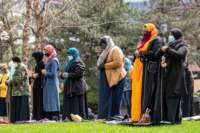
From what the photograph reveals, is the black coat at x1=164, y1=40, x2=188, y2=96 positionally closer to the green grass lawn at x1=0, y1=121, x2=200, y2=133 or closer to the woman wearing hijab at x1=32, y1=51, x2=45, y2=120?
the green grass lawn at x1=0, y1=121, x2=200, y2=133

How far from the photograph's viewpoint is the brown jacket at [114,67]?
36.4ft

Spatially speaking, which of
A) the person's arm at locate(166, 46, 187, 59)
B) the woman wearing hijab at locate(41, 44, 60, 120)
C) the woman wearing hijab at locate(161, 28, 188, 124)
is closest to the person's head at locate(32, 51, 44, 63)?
the woman wearing hijab at locate(41, 44, 60, 120)

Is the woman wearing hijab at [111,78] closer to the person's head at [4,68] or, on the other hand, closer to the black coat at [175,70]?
the black coat at [175,70]

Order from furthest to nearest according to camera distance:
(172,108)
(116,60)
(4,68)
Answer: (4,68) < (116,60) < (172,108)

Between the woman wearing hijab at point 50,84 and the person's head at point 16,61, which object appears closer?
the woman wearing hijab at point 50,84

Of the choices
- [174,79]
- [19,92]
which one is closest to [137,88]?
[174,79]

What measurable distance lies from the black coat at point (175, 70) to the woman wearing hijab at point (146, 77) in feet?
0.70

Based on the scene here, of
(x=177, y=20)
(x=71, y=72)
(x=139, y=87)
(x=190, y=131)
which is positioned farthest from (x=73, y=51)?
(x=177, y=20)

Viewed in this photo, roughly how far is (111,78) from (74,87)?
96 centimetres

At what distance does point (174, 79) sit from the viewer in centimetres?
961

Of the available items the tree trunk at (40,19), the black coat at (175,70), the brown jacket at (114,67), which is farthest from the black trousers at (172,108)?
the tree trunk at (40,19)

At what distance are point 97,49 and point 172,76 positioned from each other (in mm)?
16555

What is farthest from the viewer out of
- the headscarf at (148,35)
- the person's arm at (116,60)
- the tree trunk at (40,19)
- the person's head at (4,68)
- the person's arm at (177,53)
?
the tree trunk at (40,19)

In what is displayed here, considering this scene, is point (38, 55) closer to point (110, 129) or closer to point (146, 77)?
point (146, 77)
